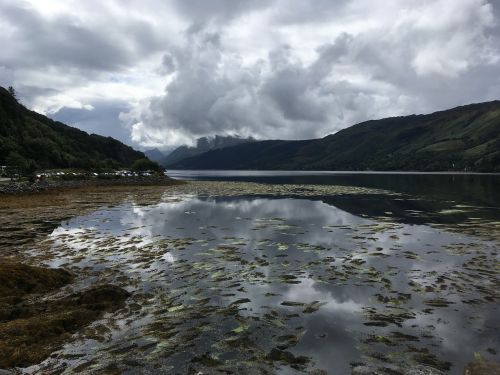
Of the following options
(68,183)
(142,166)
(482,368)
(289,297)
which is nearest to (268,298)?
(289,297)

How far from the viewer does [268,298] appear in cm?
1588

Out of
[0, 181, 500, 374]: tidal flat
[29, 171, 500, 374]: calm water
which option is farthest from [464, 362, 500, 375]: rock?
[29, 171, 500, 374]: calm water

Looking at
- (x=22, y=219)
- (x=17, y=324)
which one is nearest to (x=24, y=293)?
(x=17, y=324)

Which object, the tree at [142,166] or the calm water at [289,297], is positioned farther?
the tree at [142,166]

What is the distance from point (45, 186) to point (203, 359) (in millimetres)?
79541

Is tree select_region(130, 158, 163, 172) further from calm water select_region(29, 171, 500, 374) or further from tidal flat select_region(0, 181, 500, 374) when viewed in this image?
calm water select_region(29, 171, 500, 374)

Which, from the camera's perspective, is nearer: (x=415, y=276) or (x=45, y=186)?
(x=415, y=276)

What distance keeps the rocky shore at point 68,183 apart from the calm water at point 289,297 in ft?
137

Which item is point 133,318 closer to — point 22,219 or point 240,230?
point 240,230

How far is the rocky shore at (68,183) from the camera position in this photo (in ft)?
214

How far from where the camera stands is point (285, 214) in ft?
146

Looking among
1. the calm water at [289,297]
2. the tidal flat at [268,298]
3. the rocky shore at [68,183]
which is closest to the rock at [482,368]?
the tidal flat at [268,298]

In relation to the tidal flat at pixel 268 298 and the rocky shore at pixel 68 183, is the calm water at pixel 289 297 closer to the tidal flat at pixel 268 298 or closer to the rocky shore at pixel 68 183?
the tidal flat at pixel 268 298

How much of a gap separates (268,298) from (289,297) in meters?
1.00
